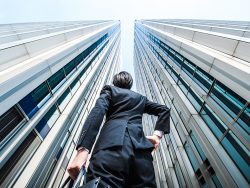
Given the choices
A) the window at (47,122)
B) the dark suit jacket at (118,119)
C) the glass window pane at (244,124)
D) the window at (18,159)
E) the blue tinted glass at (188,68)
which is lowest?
the window at (47,122)

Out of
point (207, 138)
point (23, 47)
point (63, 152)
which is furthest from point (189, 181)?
point (23, 47)

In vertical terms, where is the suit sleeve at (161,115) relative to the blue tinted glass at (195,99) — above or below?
above

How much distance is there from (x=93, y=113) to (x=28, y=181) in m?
4.63

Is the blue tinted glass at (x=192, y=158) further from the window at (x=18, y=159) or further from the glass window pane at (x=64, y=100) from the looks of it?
the glass window pane at (x=64, y=100)

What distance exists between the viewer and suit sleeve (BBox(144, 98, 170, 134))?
9.52ft

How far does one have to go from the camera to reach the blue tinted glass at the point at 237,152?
4.52 m

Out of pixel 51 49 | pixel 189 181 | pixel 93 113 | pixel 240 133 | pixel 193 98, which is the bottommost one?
pixel 189 181

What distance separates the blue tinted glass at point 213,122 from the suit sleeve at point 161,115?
12.9ft

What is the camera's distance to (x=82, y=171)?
6.34 feet

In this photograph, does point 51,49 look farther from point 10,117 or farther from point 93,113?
point 93,113

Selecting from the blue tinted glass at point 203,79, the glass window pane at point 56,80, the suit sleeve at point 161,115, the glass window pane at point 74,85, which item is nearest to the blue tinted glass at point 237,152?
the blue tinted glass at point 203,79

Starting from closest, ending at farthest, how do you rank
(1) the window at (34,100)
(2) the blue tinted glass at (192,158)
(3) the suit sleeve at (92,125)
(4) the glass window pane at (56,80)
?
(3) the suit sleeve at (92,125)
(1) the window at (34,100)
(2) the blue tinted glass at (192,158)
(4) the glass window pane at (56,80)

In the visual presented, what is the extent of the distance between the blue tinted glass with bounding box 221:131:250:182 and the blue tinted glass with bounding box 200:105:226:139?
0.40m

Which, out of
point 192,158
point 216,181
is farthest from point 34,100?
point 192,158
